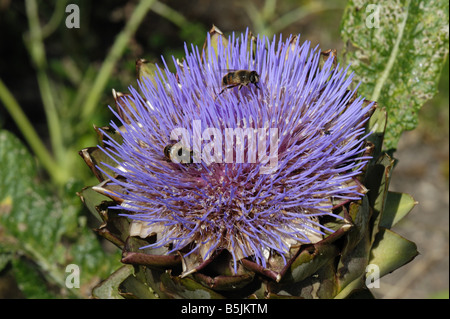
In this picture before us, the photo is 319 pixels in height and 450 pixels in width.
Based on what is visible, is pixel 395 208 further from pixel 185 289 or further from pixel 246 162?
pixel 185 289

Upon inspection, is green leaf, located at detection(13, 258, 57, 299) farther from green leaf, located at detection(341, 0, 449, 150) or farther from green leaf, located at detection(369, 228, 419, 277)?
green leaf, located at detection(341, 0, 449, 150)

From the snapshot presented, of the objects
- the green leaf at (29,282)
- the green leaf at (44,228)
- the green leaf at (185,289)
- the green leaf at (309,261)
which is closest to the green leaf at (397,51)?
the green leaf at (309,261)

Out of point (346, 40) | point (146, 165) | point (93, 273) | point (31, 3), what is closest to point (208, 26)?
point (31, 3)

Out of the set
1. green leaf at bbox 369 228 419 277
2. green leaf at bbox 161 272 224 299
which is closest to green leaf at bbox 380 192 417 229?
green leaf at bbox 369 228 419 277

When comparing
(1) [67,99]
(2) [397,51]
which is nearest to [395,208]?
(2) [397,51]

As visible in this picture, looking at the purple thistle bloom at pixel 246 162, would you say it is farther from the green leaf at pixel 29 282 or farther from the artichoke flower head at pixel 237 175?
the green leaf at pixel 29 282
